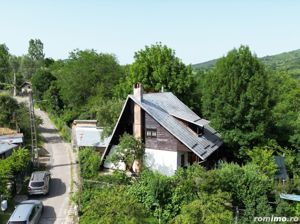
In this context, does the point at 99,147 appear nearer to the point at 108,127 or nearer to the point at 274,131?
the point at 108,127

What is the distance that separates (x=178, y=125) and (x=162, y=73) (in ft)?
51.0

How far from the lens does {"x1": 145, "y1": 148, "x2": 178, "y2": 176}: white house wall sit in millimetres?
28906

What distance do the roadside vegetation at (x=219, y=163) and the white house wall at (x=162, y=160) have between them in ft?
4.87

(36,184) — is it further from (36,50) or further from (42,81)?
(36,50)

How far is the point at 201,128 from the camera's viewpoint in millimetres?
31750

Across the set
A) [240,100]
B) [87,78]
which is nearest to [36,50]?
[87,78]

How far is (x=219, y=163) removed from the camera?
29.5m

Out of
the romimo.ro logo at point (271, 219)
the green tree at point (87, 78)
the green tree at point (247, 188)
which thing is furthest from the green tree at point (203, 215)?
the green tree at point (87, 78)

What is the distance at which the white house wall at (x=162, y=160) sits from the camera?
28.9m

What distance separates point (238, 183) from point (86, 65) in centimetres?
4230

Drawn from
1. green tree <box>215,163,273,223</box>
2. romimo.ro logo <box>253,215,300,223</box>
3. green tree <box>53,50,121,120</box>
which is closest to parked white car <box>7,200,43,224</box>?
green tree <box>215,163,273,223</box>

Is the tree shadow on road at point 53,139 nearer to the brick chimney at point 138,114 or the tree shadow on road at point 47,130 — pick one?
the tree shadow on road at point 47,130

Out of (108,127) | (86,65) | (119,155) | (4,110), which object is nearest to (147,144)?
(119,155)

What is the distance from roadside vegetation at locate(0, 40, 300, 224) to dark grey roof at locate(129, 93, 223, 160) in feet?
4.91
